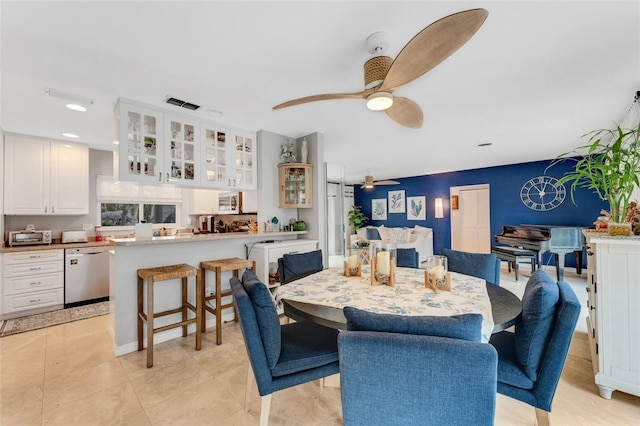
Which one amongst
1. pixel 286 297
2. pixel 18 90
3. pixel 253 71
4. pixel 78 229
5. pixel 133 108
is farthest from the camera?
pixel 78 229

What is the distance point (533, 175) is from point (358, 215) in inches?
189

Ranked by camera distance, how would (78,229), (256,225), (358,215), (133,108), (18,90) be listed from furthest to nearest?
(358,215) → (78,229) → (256,225) → (133,108) → (18,90)

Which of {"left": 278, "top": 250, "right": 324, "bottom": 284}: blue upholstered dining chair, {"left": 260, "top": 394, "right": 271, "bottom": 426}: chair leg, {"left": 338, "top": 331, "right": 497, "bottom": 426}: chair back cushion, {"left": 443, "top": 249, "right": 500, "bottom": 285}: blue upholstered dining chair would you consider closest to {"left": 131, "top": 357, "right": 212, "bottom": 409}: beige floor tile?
{"left": 260, "top": 394, "right": 271, "bottom": 426}: chair leg

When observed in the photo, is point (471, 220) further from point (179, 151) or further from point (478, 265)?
point (179, 151)

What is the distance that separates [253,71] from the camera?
7.29ft

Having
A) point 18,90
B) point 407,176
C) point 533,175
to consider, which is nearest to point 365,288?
point 18,90

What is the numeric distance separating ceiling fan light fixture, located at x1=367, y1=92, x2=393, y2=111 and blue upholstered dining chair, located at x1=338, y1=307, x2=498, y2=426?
1380 mm

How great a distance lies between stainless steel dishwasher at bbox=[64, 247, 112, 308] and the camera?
3821 mm

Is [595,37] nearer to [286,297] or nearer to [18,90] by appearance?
[286,297]

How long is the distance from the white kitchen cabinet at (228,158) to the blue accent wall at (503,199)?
18.7 feet

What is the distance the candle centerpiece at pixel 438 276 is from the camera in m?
1.75

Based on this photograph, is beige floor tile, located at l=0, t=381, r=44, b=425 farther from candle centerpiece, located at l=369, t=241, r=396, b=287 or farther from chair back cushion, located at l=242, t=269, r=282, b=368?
candle centerpiece, located at l=369, t=241, r=396, b=287

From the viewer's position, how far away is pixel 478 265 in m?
2.43

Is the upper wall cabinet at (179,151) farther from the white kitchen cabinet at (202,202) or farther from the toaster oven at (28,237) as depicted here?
the toaster oven at (28,237)
